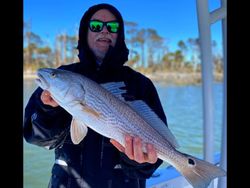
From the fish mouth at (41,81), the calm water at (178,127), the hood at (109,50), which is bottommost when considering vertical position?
the calm water at (178,127)

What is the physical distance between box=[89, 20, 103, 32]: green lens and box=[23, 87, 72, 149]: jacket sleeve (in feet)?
1.37

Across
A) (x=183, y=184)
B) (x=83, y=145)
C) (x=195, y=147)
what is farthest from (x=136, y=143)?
(x=195, y=147)

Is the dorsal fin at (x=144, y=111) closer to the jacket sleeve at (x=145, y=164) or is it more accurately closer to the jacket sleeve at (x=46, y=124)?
the jacket sleeve at (x=145, y=164)

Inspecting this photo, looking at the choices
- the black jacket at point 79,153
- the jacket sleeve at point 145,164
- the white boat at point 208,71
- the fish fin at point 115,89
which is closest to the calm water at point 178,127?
the white boat at point 208,71

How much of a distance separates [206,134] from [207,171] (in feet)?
1.51

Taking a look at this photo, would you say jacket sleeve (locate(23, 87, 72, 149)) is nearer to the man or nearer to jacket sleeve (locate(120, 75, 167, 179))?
the man

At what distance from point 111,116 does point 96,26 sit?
1.80ft

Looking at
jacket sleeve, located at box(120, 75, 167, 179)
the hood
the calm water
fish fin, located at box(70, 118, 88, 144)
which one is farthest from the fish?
the calm water

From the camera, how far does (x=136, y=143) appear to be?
50.5 inches

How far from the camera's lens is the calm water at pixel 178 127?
4.66 meters

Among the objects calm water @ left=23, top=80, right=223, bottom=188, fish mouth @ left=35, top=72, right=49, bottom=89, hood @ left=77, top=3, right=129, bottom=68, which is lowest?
calm water @ left=23, top=80, right=223, bottom=188

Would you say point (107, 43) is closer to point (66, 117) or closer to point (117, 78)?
point (117, 78)

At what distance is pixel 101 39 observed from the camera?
64.5 inches

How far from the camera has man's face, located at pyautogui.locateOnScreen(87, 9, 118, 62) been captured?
5.32ft
